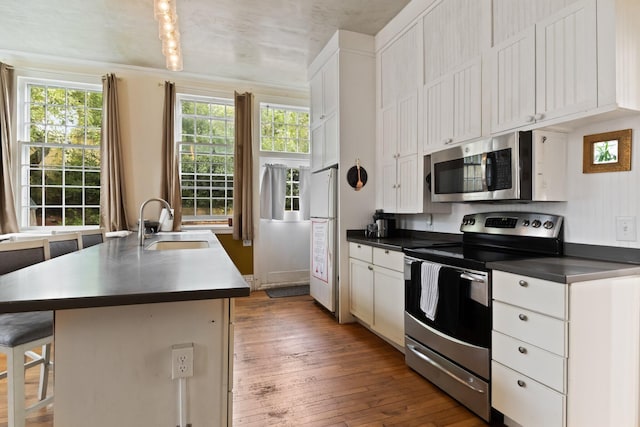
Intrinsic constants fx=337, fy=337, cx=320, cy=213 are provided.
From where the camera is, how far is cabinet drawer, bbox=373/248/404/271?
269 centimetres

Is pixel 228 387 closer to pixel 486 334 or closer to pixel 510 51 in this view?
pixel 486 334

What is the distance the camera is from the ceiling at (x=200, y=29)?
3.16 meters

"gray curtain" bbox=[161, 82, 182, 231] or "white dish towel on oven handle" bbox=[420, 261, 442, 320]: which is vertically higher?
"gray curtain" bbox=[161, 82, 182, 231]

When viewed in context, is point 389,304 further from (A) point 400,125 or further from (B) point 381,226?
(A) point 400,125

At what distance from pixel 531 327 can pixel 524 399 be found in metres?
0.37

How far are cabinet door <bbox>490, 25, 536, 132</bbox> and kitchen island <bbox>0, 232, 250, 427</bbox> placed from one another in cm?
195

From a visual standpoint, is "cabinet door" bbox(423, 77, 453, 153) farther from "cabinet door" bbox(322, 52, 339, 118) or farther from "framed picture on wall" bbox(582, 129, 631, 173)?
"cabinet door" bbox(322, 52, 339, 118)

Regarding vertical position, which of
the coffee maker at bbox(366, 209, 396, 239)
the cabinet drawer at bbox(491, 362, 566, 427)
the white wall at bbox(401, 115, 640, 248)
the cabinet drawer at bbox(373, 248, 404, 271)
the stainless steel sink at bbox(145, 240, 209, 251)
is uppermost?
the white wall at bbox(401, 115, 640, 248)

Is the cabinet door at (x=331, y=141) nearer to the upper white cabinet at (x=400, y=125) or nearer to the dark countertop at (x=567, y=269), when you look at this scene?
the upper white cabinet at (x=400, y=125)

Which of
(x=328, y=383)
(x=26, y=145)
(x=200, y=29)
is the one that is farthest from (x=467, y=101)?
(x=26, y=145)

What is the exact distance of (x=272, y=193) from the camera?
5.14 meters

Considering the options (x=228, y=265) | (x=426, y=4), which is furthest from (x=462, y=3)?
(x=228, y=265)

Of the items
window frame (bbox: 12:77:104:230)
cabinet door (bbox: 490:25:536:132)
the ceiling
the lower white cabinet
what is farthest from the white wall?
window frame (bbox: 12:77:104:230)

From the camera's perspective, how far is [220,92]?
195 inches
